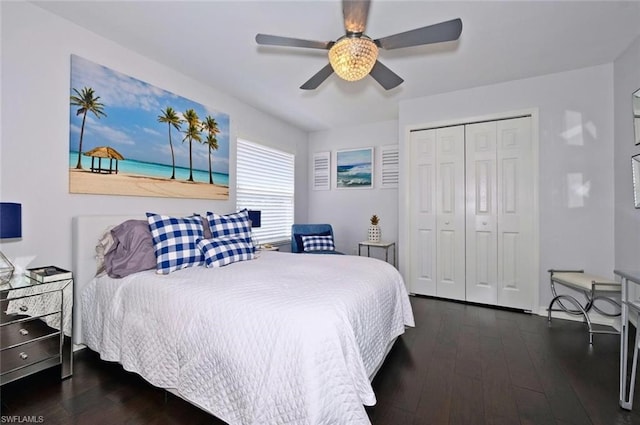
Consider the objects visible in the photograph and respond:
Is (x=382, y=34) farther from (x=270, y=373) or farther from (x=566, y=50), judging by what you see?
(x=270, y=373)

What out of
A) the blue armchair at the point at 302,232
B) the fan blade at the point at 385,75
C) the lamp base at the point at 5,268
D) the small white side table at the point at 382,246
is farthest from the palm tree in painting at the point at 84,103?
the small white side table at the point at 382,246

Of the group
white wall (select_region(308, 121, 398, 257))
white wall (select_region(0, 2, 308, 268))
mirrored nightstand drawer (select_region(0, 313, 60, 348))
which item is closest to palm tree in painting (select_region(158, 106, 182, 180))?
white wall (select_region(0, 2, 308, 268))

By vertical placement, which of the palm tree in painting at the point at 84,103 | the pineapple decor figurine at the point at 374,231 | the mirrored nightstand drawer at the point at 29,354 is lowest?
the mirrored nightstand drawer at the point at 29,354

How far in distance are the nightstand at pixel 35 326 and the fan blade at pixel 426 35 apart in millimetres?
2696

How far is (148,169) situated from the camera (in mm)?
2738

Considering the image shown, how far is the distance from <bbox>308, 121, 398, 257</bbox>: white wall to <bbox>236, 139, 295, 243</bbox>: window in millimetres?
595

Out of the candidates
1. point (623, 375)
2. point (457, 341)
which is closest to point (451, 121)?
point (457, 341)

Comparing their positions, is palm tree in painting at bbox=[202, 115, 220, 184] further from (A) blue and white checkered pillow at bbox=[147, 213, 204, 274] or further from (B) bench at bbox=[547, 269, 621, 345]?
(B) bench at bbox=[547, 269, 621, 345]

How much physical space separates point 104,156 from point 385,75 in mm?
2469

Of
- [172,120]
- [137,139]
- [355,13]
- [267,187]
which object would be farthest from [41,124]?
[267,187]

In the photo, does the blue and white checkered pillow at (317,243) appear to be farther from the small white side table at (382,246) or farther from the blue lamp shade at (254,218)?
the blue lamp shade at (254,218)

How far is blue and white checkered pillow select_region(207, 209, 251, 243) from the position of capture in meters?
2.63

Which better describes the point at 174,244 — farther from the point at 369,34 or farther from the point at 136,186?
the point at 369,34

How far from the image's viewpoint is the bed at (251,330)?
120cm
